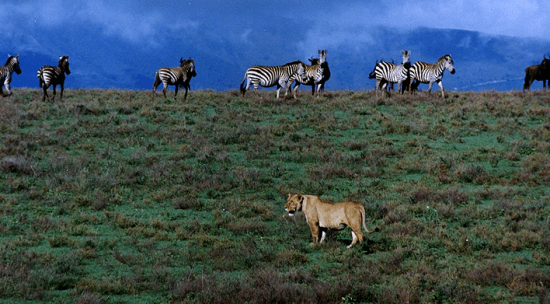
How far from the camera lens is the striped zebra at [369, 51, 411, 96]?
107 ft

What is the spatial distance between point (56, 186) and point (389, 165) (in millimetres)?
10283

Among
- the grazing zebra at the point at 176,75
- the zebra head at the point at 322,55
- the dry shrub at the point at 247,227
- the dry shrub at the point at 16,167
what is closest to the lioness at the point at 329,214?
the dry shrub at the point at 247,227

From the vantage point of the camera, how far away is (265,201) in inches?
568

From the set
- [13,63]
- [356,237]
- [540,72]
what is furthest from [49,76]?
[540,72]

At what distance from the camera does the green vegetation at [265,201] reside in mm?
8758

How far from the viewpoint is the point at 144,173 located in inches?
661

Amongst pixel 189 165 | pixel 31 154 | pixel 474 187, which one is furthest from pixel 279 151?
pixel 31 154

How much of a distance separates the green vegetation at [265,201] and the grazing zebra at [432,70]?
371cm

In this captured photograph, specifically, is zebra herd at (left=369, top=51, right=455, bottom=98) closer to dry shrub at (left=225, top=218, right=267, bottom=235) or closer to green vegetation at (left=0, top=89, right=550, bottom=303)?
green vegetation at (left=0, top=89, right=550, bottom=303)

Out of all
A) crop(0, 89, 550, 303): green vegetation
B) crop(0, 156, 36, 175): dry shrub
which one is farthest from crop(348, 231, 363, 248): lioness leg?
crop(0, 156, 36, 175): dry shrub

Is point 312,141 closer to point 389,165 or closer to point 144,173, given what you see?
point 389,165

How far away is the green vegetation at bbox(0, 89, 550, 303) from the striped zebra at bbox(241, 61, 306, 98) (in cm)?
467

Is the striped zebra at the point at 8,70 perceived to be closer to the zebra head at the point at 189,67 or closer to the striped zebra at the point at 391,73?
the zebra head at the point at 189,67

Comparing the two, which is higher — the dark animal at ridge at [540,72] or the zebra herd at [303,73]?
the dark animal at ridge at [540,72]
